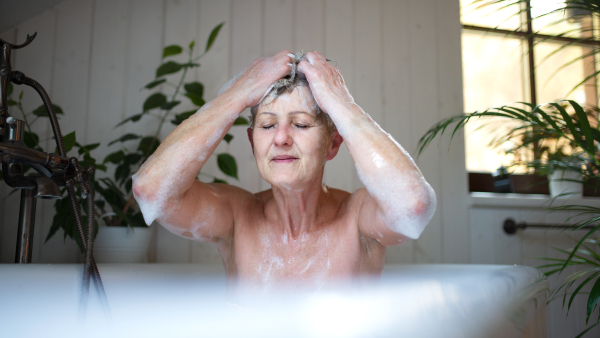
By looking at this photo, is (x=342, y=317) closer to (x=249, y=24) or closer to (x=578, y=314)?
(x=249, y=24)

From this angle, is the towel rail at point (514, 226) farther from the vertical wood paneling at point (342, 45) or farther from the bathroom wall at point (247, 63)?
the vertical wood paneling at point (342, 45)

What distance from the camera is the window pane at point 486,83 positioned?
2.34 m

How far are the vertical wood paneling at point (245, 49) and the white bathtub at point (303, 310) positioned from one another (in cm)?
73

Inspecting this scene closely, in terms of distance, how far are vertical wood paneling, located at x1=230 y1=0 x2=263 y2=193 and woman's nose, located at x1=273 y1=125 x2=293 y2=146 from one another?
92cm

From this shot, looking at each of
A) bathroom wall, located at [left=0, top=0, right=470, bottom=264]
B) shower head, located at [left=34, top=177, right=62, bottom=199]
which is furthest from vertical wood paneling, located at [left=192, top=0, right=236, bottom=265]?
shower head, located at [left=34, top=177, right=62, bottom=199]

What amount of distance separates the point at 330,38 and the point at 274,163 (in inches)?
48.4

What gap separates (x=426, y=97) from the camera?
2242mm

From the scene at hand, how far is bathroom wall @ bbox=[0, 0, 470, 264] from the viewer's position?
1.80 m

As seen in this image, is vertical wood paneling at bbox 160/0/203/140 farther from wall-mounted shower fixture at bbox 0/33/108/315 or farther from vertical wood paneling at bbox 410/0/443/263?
vertical wood paneling at bbox 410/0/443/263

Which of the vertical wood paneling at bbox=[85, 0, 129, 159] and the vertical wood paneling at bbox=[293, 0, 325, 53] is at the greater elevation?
the vertical wood paneling at bbox=[293, 0, 325, 53]

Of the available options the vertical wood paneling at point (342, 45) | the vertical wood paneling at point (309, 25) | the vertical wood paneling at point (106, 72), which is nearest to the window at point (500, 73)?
the vertical wood paneling at point (342, 45)

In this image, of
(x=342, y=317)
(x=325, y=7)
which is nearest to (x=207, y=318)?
(x=342, y=317)

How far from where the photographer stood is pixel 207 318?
0.85m

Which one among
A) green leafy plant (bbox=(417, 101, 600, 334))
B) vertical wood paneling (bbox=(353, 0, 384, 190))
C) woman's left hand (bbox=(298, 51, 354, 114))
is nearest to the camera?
green leafy plant (bbox=(417, 101, 600, 334))
